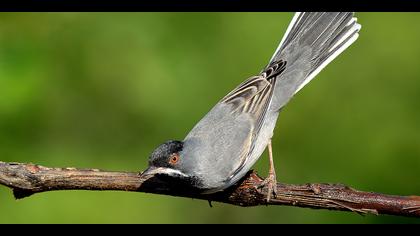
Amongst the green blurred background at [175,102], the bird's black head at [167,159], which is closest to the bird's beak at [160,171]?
the bird's black head at [167,159]

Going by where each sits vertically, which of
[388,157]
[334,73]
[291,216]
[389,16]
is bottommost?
[291,216]

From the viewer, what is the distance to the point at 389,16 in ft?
27.0

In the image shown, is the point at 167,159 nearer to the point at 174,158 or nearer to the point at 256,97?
the point at 174,158

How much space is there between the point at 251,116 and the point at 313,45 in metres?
0.99

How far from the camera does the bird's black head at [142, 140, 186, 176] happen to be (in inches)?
218

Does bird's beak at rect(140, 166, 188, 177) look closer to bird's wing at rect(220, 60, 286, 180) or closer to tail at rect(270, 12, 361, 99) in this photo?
bird's wing at rect(220, 60, 286, 180)

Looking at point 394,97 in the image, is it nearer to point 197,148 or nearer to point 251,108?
point 251,108

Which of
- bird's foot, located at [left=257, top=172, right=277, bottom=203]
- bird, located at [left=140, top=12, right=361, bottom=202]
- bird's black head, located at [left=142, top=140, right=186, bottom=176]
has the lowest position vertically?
bird's foot, located at [left=257, top=172, right=277, bottom=203]

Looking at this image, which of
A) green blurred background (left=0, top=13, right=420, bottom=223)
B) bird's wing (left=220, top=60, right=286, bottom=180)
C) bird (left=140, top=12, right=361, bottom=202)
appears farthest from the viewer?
green blurred background (left=0, top=13, right=420, bottom=223)

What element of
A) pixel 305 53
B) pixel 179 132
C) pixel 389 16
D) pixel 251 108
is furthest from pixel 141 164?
pixel 389 16

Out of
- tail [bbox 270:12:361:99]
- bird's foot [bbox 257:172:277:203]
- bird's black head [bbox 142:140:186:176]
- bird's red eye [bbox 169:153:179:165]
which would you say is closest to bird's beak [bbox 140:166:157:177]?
bird's black head [bbox 142:140:186:176]

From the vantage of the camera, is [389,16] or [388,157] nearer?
[388,157]

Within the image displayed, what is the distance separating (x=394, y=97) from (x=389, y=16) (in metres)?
1.14

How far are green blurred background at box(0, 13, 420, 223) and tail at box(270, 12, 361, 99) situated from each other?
81 cm
